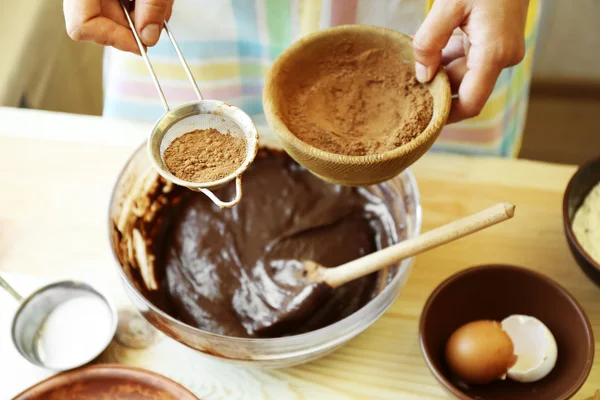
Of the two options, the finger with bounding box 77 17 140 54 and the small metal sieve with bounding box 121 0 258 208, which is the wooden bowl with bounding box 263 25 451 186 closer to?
the small metal sieve with bounding box 121 0 258 208

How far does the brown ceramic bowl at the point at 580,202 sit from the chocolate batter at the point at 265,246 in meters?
0.32

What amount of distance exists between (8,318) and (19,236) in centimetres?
18

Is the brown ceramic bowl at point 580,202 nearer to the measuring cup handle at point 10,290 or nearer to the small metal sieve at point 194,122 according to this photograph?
the small metal sieve at point 194,122

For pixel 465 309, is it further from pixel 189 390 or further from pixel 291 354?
pixel 189 390

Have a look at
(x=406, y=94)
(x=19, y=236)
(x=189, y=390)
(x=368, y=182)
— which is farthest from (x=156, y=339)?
(x=406, y=94)

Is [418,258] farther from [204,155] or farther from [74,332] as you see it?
[74,332]

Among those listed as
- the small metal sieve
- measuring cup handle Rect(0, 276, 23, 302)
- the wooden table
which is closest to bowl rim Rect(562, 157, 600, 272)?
the wooden table

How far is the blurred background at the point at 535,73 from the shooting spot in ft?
6.07

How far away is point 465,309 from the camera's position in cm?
109

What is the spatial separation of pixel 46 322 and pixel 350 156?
0.63m

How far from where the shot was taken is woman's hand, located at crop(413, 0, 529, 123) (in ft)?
3.10

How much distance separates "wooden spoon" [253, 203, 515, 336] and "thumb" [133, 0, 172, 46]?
493 millimetres

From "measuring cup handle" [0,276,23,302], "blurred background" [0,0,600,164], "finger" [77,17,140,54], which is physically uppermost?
"finger" [77,17,140,54]

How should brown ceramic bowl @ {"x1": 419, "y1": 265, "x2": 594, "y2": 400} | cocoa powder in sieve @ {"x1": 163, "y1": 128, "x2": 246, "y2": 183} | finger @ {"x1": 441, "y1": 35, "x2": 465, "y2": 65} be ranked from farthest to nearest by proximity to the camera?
finger @ {"x1": 441, "y1": 35, "x2": 465, "y2": 65} < brown ceramic bowl @ {"x1": 419, "y1": 265, "x2": 594, "y2": 400} < cocoa powder in sieve @ {"x1": 163, "y1": 128, "x2": 246, "y2": 183}
